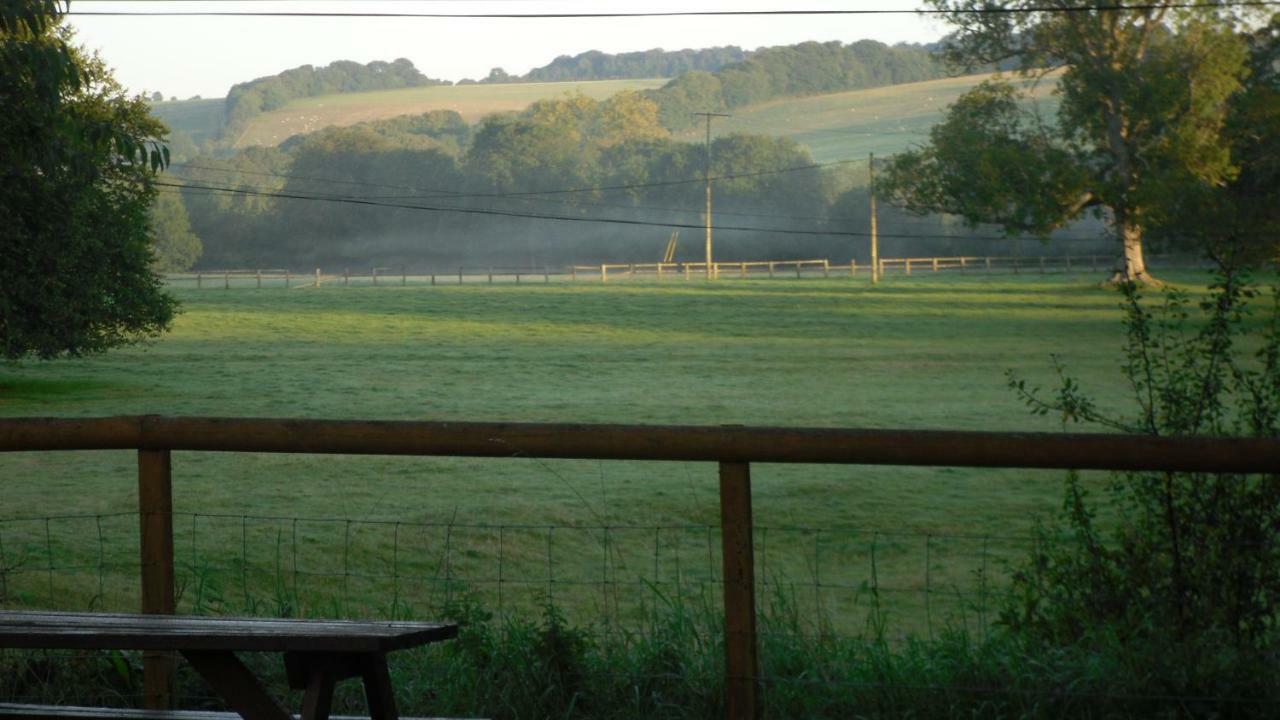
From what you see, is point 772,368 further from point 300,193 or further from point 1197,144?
point 300,193

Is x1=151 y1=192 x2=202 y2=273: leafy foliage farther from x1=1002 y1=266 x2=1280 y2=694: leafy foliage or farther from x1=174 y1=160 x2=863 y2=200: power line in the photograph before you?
x1=1002 y1=266 x2=1280 y2=694: leafy foliage

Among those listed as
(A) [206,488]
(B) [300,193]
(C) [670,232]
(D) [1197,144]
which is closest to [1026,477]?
(A) [206,488]

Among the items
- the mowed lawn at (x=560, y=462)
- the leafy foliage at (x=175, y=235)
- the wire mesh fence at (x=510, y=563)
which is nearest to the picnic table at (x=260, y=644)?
the mowed lawn at (x=560, y=462)

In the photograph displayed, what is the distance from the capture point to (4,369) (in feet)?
82.6

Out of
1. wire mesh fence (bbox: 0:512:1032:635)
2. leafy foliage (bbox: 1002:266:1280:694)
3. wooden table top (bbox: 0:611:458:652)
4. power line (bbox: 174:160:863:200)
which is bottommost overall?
wire mesh fence (bbox: 0:512:1032:635)

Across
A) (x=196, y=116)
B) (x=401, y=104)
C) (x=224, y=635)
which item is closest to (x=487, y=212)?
(x=401, y=104)

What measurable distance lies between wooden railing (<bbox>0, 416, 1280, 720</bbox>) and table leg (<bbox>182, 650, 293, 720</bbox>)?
Answer: 433 millimetres

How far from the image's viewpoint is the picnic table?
243 cm

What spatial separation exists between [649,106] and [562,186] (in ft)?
35.4

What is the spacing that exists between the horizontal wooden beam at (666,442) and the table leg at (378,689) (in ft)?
1.44

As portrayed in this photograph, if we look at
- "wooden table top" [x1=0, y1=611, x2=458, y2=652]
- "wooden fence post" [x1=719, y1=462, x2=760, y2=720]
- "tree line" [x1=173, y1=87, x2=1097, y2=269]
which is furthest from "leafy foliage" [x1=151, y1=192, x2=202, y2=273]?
"wooden fence post" [x1=719, y1=462, x2=760, y2=720]

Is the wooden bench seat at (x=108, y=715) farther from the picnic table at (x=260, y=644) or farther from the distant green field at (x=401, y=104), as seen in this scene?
the distant green field at (x=401, y=104)

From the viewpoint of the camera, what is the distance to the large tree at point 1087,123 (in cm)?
2933

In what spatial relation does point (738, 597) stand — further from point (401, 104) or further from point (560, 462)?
point (401, 104)
